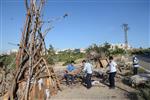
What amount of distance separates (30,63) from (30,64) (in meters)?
0.04

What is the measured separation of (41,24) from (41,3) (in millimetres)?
899

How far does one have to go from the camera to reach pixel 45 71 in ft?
45.4

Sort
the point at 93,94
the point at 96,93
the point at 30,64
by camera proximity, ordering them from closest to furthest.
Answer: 1. the point at 30,64
2. the point at 93,94
3. the point at 96,93

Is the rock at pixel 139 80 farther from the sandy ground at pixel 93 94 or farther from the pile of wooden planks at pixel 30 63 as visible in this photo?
the pile of wooden planks at pixel 30 63

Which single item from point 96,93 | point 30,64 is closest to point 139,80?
point 96,93

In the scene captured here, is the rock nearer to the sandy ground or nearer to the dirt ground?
Result: the dirt ground

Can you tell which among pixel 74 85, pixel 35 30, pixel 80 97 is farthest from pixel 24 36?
pixel 74 85

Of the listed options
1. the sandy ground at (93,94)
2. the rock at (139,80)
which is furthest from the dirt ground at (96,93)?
the rock at (139,80)

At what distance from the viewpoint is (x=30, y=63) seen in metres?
12.3

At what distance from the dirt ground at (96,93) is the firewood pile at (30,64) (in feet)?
4.39

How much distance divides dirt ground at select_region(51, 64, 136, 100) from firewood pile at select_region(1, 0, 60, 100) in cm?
134

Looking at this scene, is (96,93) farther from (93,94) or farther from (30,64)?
(30,64)

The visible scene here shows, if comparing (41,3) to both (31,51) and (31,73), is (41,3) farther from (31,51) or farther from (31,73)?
(31,73)

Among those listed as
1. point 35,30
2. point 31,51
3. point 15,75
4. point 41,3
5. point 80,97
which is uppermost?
point 41,3
